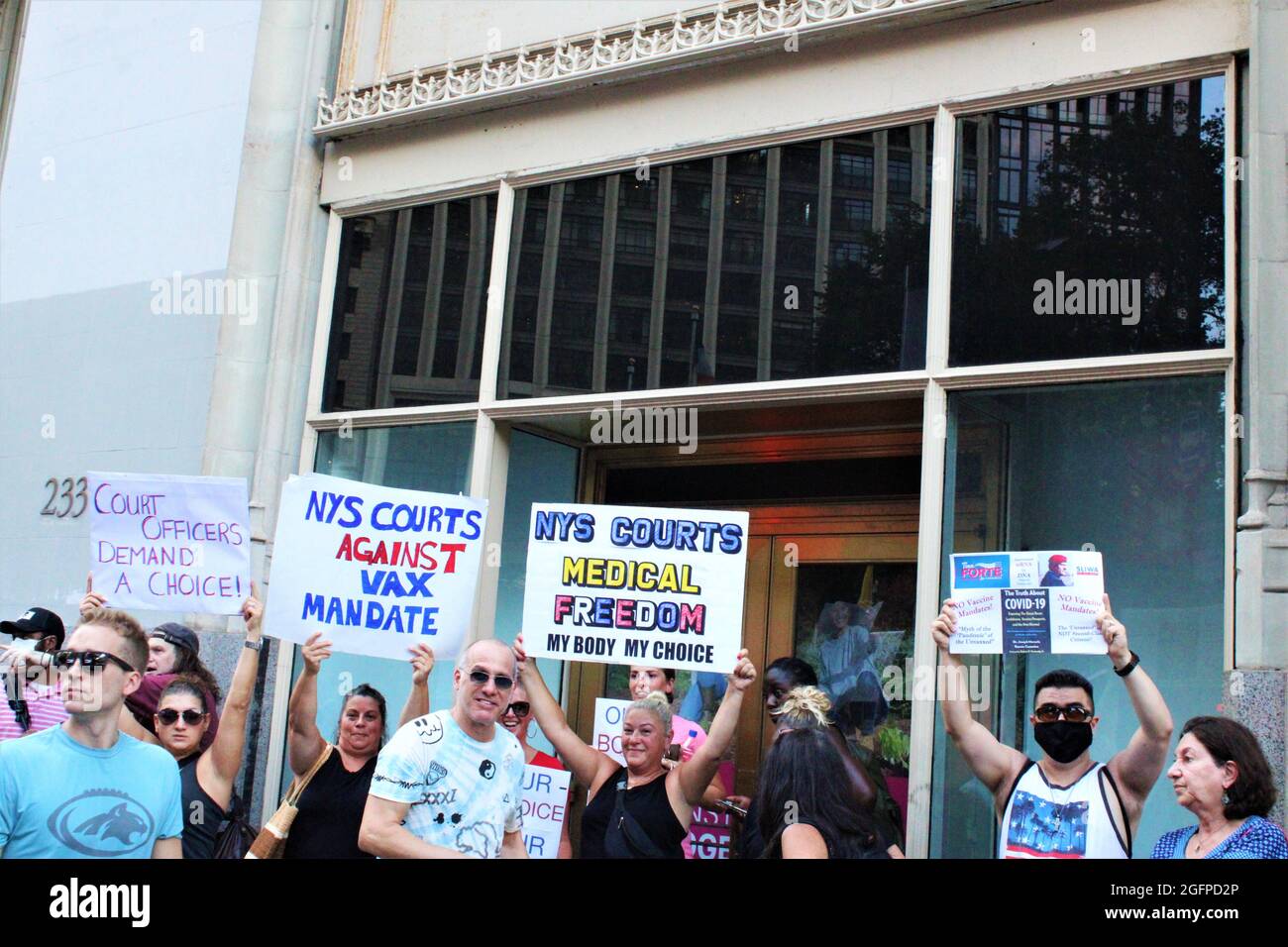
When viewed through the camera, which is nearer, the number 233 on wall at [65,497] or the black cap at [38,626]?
the black cap at [38,626]

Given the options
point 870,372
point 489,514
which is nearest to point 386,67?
point 489,514

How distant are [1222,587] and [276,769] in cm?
592

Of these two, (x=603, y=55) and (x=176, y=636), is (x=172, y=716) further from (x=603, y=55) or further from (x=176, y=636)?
(x=603, y=55)

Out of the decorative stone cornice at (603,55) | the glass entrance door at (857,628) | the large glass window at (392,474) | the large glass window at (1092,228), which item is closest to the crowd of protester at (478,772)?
the glass entrance door at (857,628)

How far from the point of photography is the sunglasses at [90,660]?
14.5 feet

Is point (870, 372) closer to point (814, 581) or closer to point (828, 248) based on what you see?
point (828, 248)

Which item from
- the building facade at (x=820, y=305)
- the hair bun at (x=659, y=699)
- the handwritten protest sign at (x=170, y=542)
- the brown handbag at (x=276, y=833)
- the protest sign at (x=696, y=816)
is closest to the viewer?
the brown handbag at (x=276, y=833)

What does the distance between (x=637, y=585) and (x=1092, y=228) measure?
2.88m

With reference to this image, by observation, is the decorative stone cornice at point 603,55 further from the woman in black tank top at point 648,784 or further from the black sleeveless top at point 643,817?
the black sleeveless top at point 643,817

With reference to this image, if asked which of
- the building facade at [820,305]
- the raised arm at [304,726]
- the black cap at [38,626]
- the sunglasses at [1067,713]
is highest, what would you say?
the building facade at [820,305]

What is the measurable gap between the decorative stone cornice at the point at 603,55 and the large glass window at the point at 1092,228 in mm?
779

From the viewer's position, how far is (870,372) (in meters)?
7.41

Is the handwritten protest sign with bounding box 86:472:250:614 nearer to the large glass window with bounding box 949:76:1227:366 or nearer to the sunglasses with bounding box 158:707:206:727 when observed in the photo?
the sunglasses with bounding box 158:707:206:727

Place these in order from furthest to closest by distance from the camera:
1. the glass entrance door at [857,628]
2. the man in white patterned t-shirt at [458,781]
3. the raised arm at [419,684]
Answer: the glass entrance door at [857,628] → the raised arm at [419,684] → the man in white patterned t-shirt at [458,781]
